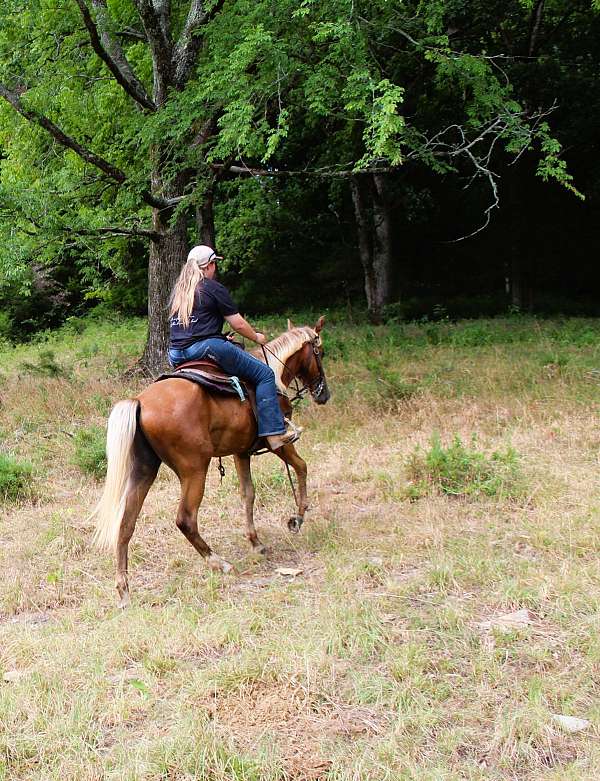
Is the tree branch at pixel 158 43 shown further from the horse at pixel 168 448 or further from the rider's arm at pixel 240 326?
the horse at pixel 168 448

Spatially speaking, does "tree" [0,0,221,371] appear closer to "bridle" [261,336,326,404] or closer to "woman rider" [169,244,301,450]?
"bridle" [261,336,326,404]

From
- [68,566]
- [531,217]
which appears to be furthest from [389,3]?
[531,217]

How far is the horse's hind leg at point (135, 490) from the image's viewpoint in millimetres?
6105

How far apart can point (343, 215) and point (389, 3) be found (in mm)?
15736

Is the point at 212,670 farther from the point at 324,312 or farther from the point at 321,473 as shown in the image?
the point at 324,312

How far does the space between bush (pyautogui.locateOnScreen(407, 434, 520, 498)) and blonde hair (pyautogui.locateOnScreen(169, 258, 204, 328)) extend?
2.94 m

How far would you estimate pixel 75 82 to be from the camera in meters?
15.5

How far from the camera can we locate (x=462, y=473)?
794 centimetres

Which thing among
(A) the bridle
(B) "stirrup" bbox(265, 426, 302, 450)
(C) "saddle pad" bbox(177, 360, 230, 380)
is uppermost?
(C) "saddle pad" bbox(177, 360, 230, 380)

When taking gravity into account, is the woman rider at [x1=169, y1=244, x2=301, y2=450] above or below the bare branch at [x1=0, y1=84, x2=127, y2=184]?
below

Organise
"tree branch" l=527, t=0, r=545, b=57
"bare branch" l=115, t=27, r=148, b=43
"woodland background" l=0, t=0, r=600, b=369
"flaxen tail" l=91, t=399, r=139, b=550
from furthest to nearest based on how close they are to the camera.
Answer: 1. "tree branch" l=527, t=0, r=545, b=57
2. "bare branch" l=115, t=27, r=148, b=43
3. "woodland background" l=0, t=0, r=600, b=369
4. "flaxen tail" l=91, t=399, r=139, b=550

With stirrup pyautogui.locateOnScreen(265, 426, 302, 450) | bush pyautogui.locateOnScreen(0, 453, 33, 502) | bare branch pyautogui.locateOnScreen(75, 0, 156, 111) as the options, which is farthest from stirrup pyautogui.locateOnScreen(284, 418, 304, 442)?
bare branch pyautogui.locateOnScreen(75, 0, 156, 111)

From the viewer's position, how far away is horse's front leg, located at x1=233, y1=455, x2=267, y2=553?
700 cm

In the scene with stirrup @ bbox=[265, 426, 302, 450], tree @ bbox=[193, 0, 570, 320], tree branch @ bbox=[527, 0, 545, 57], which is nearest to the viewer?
stirrup @ bbox=[265, 426, 302, 450]
